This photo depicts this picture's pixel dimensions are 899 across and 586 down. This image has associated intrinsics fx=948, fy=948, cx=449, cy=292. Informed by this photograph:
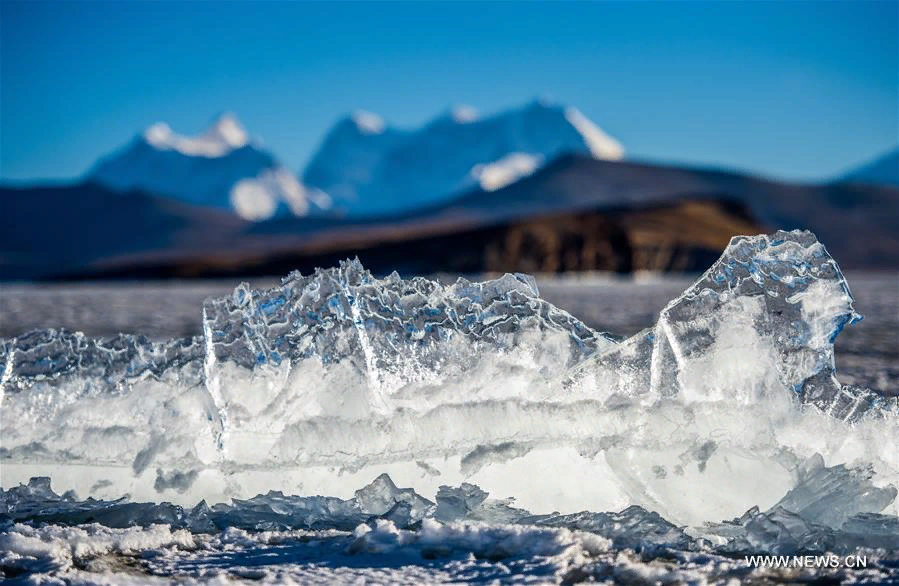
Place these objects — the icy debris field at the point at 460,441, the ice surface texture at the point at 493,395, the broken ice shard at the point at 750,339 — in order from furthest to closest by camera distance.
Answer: the broken ice shard at the point at 750,339, the ice surface texture at the point at 493,395, the icy debris field at the point at 460,441

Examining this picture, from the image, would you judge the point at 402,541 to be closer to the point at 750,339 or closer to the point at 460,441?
the point at 460,441

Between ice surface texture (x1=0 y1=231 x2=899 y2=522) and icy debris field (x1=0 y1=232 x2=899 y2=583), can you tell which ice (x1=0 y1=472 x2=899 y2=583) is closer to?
icy debris field (x1=0 y1=232 x2=899 y2=583)

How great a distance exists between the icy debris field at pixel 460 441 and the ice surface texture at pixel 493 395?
0.6 inches

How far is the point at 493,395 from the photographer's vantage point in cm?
560

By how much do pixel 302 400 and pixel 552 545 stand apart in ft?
7.06

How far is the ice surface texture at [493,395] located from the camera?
5184 millimetres

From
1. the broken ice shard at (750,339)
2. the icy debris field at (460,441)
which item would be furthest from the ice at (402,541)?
the broken ice shard at (750,339)

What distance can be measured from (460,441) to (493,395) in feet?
1.22

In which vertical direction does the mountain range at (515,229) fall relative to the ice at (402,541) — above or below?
above

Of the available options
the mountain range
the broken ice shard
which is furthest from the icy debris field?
the mountain range

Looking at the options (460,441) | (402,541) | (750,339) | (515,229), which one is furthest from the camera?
(515,229)

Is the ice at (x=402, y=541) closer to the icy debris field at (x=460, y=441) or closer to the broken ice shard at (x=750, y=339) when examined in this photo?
the icy debris field at (x=460, y=441)

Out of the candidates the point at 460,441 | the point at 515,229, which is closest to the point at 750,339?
the point at 460,441

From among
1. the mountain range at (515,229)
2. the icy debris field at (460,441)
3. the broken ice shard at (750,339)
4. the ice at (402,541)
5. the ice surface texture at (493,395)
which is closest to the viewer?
the ice at (402,541)
